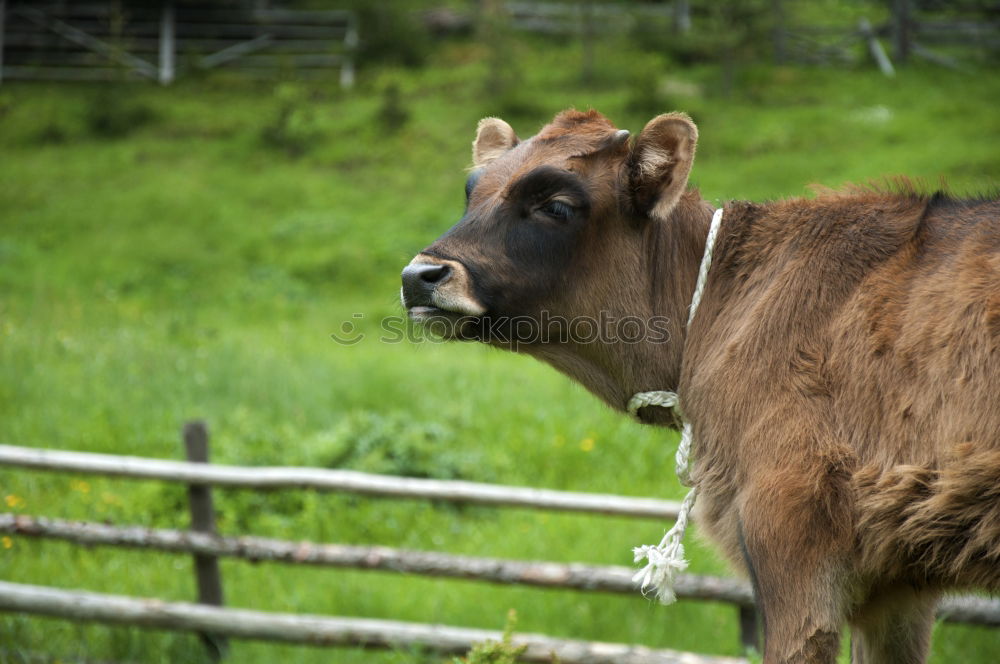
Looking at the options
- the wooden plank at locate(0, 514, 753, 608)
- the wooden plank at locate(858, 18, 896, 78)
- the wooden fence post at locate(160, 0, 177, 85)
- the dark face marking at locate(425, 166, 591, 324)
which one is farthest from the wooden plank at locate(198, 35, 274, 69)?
the dark face marking at locate(425, 166, 591, 324)

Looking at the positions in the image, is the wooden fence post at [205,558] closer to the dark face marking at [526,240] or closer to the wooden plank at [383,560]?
the wooden plank at [383,560]

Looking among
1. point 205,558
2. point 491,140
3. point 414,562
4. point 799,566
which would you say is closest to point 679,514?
point 799,566

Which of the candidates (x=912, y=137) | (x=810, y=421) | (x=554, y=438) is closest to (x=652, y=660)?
(x=810, y=421)

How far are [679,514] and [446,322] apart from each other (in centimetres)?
110

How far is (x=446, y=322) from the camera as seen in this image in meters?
3.50

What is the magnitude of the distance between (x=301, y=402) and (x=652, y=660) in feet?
16.9

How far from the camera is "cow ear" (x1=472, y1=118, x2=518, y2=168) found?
13.8 feet

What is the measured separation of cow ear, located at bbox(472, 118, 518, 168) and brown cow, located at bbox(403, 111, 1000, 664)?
391 millimetres

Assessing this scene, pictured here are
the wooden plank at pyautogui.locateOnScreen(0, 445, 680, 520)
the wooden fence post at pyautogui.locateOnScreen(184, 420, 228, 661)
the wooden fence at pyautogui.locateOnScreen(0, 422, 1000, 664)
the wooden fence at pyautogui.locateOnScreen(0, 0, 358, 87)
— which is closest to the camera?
the wooden fence at pyautogui.locateOnScreen(0, 422, 1000, 664)

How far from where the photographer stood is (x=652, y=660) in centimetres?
508

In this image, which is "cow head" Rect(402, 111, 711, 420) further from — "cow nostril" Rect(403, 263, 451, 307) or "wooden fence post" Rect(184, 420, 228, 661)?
"wooden fence post" Rect(184, 420, 228, 661)

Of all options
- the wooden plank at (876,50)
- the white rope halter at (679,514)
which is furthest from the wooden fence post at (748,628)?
the wooden plank at (876,50)

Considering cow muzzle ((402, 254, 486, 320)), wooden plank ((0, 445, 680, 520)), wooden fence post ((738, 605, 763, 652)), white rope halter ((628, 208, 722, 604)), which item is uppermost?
cow muzzle ((402, 254, 486, 320))

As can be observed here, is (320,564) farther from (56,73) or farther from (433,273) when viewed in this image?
(56,73)
